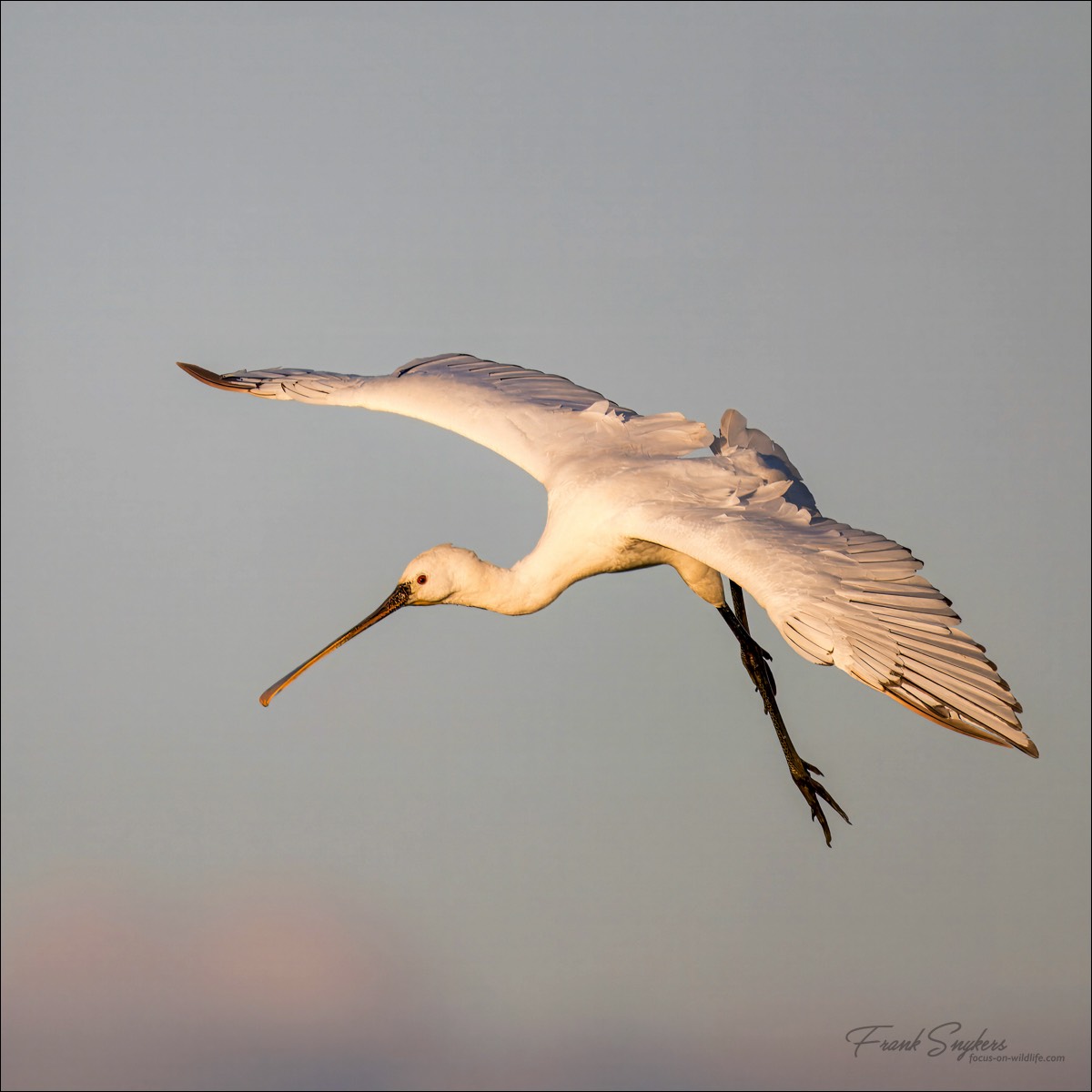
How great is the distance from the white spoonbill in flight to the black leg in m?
0.02

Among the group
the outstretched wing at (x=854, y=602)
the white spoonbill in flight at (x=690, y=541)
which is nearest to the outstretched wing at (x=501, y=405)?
the white spoonbill in flight at (x=690, y=541)

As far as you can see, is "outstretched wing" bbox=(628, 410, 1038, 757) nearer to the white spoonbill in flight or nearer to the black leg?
the white spoonbill in flight

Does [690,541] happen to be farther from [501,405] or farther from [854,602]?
[501,405]

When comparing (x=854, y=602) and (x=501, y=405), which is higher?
(x=501, y=405)

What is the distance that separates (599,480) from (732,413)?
262 centimetres

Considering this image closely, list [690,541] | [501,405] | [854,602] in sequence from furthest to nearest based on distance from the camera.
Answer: [501,405], [690,541], [854,602]

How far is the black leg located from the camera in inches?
866

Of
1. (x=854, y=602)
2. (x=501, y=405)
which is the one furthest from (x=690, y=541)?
(x=501, y=405)

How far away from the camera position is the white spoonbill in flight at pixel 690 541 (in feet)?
55.0

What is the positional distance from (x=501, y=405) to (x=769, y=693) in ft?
16.7

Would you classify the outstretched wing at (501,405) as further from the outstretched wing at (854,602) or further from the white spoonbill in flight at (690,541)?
the outstretched wing at (854,602)

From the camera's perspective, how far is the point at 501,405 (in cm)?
2278

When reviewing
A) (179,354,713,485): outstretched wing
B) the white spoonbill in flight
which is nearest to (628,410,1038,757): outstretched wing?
the white spoonbill in flight

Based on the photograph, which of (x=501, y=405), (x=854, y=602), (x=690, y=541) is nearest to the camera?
(x=854, y=602)
